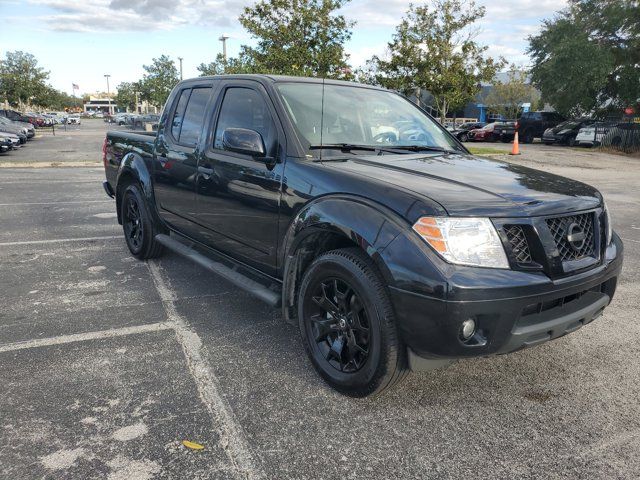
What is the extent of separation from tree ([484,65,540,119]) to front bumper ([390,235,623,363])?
51628 mm

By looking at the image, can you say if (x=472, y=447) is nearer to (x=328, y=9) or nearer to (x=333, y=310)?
(x=333, y=310)

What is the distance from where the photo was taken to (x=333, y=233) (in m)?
3.00

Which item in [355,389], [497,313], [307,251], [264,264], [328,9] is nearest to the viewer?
[497,313]

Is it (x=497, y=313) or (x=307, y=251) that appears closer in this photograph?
(x=497, y=313)

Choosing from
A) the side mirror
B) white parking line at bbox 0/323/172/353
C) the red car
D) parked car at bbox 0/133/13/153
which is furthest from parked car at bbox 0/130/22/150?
the red car

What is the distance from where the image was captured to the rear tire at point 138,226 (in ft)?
17.7

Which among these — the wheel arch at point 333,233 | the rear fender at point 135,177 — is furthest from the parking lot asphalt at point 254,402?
the rear fender at point 135,177

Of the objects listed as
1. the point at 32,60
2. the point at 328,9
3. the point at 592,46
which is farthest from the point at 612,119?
the point at 32,60

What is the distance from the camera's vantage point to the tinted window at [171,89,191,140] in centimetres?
479

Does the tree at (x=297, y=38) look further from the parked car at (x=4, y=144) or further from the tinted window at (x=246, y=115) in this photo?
the tinted window at (x=246, y=115)

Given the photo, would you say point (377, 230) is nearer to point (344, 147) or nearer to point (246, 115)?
point (344, 147)

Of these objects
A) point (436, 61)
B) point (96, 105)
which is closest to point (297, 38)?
point (436, 61)

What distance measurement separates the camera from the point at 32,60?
174 ft

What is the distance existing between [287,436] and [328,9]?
19.3 metres
